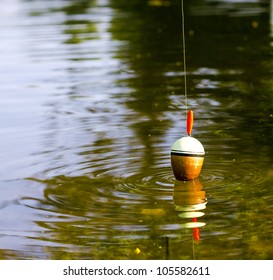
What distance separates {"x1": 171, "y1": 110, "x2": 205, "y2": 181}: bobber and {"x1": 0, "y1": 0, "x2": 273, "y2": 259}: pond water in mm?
123

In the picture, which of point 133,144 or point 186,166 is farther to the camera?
point 133,144

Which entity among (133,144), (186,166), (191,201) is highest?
(133,144)

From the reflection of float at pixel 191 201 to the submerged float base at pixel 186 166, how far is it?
0.08 meters

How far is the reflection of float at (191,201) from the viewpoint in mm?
8305

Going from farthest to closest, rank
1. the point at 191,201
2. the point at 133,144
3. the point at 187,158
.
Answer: the point at 133,144 < the point at 187,158 < the point at 191,201

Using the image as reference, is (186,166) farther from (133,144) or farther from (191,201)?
(133,144)

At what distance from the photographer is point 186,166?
9.41 meters

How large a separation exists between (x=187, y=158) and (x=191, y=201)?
53 cm

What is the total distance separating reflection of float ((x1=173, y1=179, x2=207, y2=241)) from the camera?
8305 mm

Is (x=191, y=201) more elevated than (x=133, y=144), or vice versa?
(x=133, y=144)

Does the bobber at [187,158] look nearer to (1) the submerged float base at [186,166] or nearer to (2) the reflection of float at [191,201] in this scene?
(1) the submerged float base at [186,166]

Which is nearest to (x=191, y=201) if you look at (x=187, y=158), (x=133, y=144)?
(x=187, y=158)
